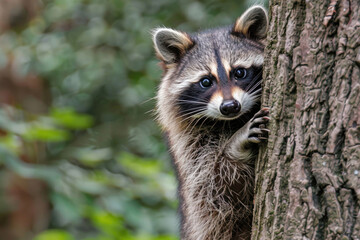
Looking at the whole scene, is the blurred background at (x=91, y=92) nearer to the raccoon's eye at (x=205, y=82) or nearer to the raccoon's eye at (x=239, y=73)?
the raccoon's eye at (x=205, y=82)

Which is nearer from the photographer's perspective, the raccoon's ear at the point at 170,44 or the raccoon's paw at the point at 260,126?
the raccoon's paw at the point at 260,126

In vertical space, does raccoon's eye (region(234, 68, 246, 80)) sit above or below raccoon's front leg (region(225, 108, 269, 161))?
above

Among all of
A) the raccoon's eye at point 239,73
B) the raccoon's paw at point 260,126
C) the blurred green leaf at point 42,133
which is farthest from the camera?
the blurred green leaf at point 42,133

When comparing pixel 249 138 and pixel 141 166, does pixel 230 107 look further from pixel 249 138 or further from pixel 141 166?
pixel 141 166

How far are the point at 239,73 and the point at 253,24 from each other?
1.62 feet

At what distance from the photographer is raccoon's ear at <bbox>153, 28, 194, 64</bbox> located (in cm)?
398

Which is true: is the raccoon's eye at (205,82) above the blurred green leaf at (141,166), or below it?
above

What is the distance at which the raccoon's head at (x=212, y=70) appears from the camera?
332 cm

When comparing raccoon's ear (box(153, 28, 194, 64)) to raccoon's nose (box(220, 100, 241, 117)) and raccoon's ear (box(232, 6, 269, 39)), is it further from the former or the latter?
raccoon's nose (box(220, 100, 241, 117))

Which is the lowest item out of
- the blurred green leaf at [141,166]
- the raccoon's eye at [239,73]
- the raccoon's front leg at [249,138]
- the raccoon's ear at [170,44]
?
the blurred green leaf at [141,166]

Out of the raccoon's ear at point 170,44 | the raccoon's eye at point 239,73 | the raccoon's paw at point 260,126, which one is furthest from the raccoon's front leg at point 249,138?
the raccoon's ear at point 170,44

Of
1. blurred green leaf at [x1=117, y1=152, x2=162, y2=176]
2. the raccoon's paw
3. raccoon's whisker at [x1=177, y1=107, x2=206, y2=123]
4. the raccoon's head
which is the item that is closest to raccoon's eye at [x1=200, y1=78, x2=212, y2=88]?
the raccoon's head

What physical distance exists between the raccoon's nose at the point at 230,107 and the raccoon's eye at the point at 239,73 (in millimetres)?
323

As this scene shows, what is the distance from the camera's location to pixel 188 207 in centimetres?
361
